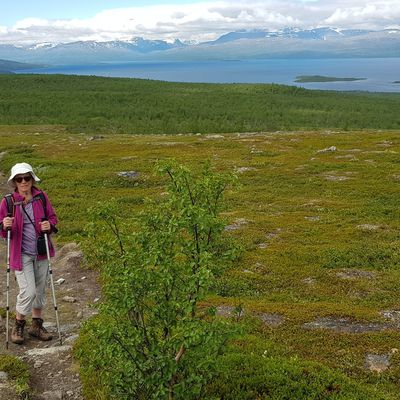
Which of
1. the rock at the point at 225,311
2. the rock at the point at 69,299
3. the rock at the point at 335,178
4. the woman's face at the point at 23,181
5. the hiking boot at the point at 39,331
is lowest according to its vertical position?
the rock at the point at 69,299

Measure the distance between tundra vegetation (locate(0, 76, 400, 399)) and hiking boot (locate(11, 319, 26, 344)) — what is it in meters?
1.55

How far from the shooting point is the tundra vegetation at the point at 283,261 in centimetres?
920

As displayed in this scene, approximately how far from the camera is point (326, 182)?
112 ft

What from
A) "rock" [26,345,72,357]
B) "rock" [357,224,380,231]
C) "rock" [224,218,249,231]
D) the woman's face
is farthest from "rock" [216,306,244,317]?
"rock" [357,224,380,231]

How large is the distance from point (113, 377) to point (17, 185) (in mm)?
5469

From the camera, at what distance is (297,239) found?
70.3 feet

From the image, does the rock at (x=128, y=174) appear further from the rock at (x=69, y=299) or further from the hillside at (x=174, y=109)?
the hillside at (x=174, y=109)

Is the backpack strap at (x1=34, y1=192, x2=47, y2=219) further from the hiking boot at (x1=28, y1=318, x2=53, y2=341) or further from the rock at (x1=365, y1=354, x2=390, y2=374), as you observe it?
the rock at (x1=365, y1=354, x2=390, y2=374)

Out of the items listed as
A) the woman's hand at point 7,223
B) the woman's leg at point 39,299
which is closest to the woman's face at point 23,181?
the woman's hand at point 7,223

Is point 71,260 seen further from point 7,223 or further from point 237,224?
point 7,223

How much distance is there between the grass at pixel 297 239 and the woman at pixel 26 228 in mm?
4757

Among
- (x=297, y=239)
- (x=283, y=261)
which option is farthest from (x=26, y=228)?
(x=297, y=239)

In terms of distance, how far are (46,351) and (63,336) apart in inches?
44.1

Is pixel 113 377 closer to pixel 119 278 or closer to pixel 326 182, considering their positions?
A: pixel 119 278
